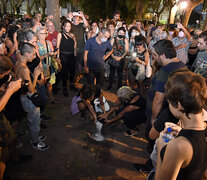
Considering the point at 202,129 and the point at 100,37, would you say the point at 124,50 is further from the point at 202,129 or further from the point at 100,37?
the point at 202,129

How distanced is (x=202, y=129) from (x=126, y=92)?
244 centimetres

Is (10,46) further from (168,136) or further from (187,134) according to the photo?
(187,134)

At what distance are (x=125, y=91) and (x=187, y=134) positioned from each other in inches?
98.0

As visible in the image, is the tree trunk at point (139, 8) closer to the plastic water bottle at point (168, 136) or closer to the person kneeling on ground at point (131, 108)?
the person kneeling on ground at point (131, 108)

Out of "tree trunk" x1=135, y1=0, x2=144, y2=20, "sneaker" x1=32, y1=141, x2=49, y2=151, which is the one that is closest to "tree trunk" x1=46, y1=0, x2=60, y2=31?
"sneaker" x1=32, y1=141, x2=49, y2=151

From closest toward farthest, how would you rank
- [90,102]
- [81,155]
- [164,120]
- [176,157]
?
[176,157]
[164,120]
[81,155]
[90,102]

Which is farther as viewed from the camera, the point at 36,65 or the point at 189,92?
the point at 36,65

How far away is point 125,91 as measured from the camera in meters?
3.65

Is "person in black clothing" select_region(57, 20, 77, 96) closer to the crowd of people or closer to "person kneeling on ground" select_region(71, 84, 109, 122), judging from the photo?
the crowd of people

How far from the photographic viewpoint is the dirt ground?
279 centimetres

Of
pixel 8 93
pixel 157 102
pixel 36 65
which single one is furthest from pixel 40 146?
pixel 157 102

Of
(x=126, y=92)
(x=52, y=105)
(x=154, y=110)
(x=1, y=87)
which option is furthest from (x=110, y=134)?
(x=1, y=87)

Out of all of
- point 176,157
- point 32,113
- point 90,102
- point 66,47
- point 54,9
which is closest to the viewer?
point 176,157

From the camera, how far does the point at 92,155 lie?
3201 millimetres
